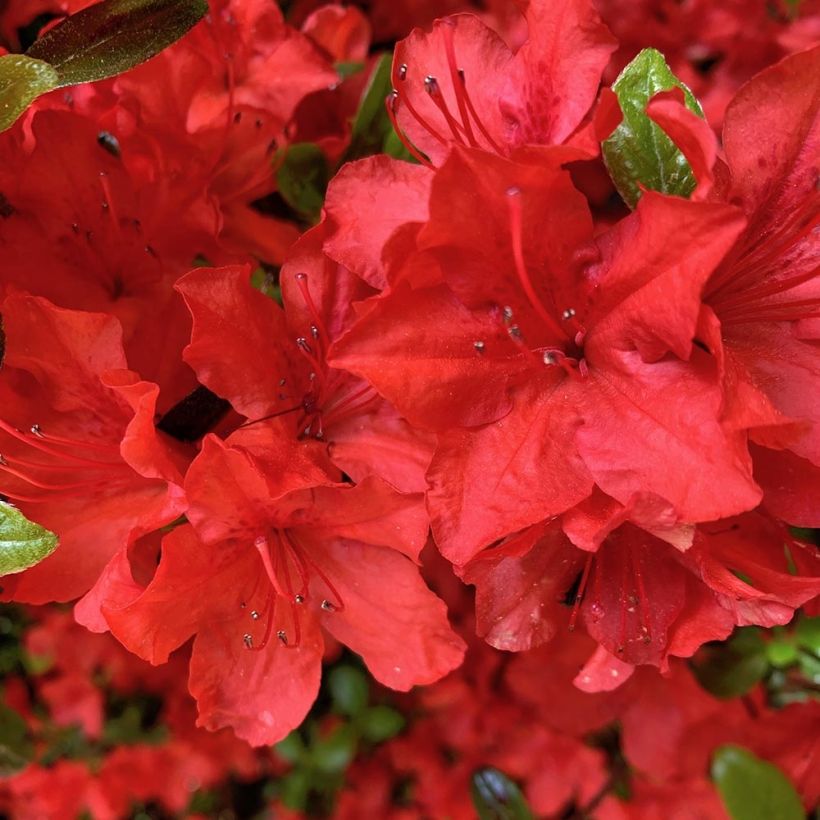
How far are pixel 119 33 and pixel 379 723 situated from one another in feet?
4.27

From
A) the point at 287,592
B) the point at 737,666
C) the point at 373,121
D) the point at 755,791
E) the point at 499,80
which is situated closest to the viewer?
the point at 499,80

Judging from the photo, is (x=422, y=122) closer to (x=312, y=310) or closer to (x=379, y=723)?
(x=312, y=310)

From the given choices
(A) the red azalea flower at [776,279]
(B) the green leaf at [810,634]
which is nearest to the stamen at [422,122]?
(A) the red azalea flower at [776,279]

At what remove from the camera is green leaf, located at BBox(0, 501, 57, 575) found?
68cm

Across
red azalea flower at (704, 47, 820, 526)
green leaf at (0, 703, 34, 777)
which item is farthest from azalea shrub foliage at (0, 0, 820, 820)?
green leaf at (0, 703, 34, 777)

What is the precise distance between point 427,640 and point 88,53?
0.59 m

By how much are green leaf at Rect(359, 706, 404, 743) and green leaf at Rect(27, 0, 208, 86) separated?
1.28m

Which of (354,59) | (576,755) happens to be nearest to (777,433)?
(354,59)

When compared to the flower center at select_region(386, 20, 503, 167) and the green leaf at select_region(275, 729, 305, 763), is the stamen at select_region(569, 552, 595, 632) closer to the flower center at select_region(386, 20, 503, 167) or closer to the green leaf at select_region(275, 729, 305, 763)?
the flower center at select_region(386, 20, 503, 167)

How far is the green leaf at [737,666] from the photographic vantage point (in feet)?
3.95

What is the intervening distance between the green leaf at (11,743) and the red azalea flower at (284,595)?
1.93ft

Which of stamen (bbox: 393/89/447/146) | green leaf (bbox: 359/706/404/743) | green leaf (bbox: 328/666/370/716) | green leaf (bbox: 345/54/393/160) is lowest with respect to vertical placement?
green leaf (bbox: 359/706/404/743)

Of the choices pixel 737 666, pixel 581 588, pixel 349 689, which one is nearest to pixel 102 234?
pixel 581 588

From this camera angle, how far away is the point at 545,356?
0.69 m
